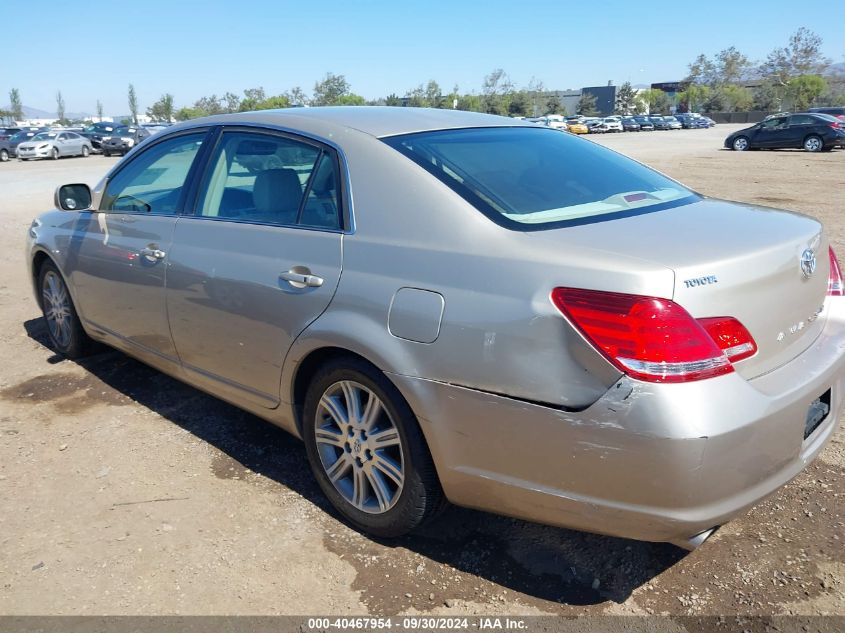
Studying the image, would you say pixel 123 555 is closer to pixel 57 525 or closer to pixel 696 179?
pixel 57 525

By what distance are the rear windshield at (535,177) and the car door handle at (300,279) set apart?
615 millimetres

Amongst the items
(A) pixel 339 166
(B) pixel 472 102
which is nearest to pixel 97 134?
(A) pixel 339 166

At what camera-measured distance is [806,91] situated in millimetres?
86500

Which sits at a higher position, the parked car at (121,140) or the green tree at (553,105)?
the green tree at (553,105)

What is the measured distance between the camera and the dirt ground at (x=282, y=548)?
255 cm

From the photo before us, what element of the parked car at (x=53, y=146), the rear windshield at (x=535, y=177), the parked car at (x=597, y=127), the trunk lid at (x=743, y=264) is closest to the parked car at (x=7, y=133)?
the parked car at (x=53, y=146)

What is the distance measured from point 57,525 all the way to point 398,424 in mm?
1627

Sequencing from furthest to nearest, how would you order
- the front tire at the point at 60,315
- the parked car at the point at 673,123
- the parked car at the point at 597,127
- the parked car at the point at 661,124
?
the parked car at the point at 673,123 < the parked car at the point at 661,124 < the parked car at the point at 597,127 < the front tire at the point at 60,315

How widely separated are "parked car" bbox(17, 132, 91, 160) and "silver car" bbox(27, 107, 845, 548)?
34.7 m

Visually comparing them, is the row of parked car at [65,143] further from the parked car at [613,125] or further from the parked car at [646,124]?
the parked car at [646,124]

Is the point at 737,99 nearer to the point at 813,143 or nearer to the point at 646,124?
the point at 646,124

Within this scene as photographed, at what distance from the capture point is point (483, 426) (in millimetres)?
2352

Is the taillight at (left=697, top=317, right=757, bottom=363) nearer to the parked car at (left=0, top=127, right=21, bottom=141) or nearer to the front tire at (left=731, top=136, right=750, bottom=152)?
the front tire at (left=731, top=136, right=750, bottom=152)

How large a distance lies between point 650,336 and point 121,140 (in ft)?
124
